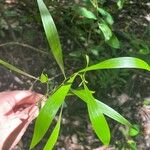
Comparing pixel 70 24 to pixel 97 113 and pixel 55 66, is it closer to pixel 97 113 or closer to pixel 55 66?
pixel 55 66

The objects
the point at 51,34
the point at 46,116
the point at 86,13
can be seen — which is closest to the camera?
the point at 46,116

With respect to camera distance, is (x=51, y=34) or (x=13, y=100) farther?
(x=13, y=100)

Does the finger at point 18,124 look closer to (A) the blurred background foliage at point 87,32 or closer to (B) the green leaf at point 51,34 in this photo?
(B) the green leaf at point 51,34

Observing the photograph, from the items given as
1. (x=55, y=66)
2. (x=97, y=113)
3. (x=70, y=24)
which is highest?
(x=97, y=113)

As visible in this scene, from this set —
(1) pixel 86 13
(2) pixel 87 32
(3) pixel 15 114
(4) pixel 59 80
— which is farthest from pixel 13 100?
(2) pixel 87 32

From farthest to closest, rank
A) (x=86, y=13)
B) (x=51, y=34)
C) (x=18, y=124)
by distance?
(x=86, y=13) → (x=18, y=124) → (x=51, y=34)

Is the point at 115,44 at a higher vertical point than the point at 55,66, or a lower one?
higher

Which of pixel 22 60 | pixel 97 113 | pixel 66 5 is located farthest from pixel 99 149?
pixel 97 113

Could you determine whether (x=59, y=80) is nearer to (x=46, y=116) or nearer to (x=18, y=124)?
(x=18, y=124)
